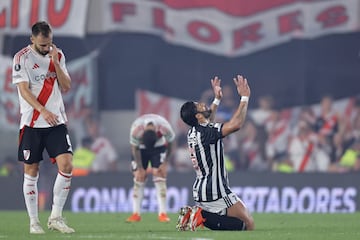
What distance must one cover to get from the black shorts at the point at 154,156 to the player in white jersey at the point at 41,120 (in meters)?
6.19

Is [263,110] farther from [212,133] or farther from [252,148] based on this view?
[212,133]

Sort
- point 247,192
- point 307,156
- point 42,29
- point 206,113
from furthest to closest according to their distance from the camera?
point 307,156, point 247,192, point 206,113, point 42,29

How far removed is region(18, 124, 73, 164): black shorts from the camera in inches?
581

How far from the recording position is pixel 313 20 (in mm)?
28516

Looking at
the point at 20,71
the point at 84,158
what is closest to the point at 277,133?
the point at 84,158

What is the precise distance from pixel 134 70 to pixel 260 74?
121 inches

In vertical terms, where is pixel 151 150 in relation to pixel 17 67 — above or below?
below

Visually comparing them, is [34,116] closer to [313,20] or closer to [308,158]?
[308,158]

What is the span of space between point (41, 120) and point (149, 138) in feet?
20.6

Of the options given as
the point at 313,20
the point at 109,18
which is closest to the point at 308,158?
the point at 313,20

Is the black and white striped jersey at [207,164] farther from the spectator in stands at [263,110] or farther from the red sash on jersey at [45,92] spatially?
the spectator in stands at [263,110]

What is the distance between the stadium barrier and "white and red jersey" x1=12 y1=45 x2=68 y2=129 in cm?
1085

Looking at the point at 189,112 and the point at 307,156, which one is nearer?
the point at 189,112

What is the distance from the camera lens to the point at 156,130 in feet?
68.9
